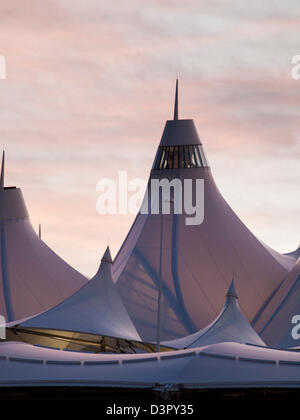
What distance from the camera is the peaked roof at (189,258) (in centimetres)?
8838

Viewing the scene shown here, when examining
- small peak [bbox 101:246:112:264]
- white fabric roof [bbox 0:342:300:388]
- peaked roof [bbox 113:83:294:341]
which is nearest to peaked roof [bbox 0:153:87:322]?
peaked roof [bbox 113:83:294:341]

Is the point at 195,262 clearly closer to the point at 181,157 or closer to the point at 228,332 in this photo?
the point at 181,157

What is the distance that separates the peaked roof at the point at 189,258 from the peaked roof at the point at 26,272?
3.23 metres

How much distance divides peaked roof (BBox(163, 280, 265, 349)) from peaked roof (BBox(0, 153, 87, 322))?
13.9 metres

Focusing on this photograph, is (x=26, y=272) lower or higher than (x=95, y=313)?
higher

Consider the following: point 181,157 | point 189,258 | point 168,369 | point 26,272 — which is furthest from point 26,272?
point 168,369

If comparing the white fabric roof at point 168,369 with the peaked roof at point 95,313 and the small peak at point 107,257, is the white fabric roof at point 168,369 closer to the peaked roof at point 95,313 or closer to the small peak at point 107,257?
the peaked roof at point 95,313

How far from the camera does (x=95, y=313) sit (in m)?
78.2

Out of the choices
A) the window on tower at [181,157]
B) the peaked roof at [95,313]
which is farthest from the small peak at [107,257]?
the window on tower at [181,157]

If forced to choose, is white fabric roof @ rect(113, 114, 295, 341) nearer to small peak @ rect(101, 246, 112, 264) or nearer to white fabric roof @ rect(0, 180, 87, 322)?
white fabric roof @ rect(0, 180, 87, 322)

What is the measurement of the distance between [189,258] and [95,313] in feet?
43.4

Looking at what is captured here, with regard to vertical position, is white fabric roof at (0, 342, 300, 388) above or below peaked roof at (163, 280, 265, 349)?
below

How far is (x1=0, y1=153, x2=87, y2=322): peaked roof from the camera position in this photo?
90.8 m
